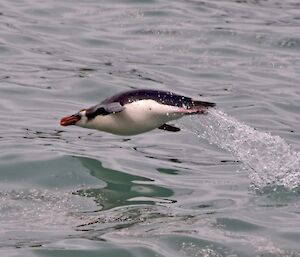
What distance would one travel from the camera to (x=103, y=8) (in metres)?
16.3

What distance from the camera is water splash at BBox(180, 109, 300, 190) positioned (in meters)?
9.33

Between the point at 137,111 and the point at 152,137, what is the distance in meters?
1.58

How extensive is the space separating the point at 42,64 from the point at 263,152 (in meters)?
4.14

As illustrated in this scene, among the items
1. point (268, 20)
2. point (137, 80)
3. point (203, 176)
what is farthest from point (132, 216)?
point (268, 20)

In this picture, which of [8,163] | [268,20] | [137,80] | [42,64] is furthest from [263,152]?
[268,20]

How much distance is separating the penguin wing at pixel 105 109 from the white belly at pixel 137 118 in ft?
0.14

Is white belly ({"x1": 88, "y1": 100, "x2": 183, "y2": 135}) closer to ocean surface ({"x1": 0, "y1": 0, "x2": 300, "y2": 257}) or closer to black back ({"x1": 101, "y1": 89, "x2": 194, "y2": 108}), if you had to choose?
black back ({"x1": 101, "y1": 89, "x2": 194, "y2": 108})

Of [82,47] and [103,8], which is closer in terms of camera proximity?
[82,47]

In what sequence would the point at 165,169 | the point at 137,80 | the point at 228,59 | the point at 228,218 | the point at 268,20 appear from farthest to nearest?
the point at 268,20 → the point at 228,59 → the point at 137,80 → the point at 165,169 → the point at 228,218

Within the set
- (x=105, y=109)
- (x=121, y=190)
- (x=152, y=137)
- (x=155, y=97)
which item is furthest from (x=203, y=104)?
(x=152, y=137)

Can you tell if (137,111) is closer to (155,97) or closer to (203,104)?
(155,97)

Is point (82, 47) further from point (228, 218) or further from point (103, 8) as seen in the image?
point (228, 218)

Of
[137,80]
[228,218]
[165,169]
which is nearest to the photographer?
[228,218]

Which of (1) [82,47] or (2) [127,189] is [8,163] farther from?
(1) [82,47]
